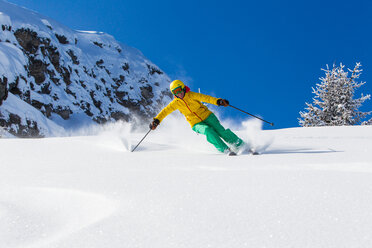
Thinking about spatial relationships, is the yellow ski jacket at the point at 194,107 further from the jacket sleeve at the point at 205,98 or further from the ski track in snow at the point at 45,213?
the ski track in snow at the point at 45,213

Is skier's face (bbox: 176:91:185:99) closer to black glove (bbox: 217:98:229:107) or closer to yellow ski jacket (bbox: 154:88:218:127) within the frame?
yellow ski jacket (bbox: 154:88:218:127)

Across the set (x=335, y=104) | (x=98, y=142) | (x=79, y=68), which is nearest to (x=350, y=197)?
(x=98, y=142)

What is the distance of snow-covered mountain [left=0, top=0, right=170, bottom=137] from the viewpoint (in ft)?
128

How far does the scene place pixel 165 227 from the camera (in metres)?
1.30

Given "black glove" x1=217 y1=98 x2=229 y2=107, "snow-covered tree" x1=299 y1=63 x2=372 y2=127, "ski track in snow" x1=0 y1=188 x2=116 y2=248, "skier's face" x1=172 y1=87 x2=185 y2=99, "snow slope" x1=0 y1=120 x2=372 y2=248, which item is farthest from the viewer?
"snow-covered tree" x1=299 y1=63 x2=372 y2=127

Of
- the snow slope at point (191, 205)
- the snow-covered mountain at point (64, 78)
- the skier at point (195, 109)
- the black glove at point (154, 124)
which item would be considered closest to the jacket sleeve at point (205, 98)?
the skier at point (195, 109)

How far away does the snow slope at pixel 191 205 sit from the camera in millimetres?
1201

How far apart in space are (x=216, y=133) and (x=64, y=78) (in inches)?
2637

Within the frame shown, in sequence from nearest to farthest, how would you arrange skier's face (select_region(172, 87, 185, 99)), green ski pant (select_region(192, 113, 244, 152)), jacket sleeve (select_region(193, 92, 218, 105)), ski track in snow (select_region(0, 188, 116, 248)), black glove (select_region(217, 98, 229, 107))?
ski track in snow (select_region(0, 188, 116, 248)), green ski pant (select_region(192, 113, 244, 152)), black glove (select_region(217, 98, 229, 107)), jacket sleeve (select_region(193, 92, 218, 105)), skier's face (select_region(172, 87, 185, 99))

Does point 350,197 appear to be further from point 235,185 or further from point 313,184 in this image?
point 235,185

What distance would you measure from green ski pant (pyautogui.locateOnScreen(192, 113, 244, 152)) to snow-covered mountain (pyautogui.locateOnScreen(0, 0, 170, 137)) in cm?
3448

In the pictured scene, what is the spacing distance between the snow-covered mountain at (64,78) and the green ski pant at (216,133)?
34483 mm

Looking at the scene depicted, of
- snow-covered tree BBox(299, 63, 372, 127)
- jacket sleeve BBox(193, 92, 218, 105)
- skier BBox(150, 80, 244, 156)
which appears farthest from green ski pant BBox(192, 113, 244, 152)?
snow-covered tree BBox(299, 63, 372, 127)

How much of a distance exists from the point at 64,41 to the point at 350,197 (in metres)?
81.2
